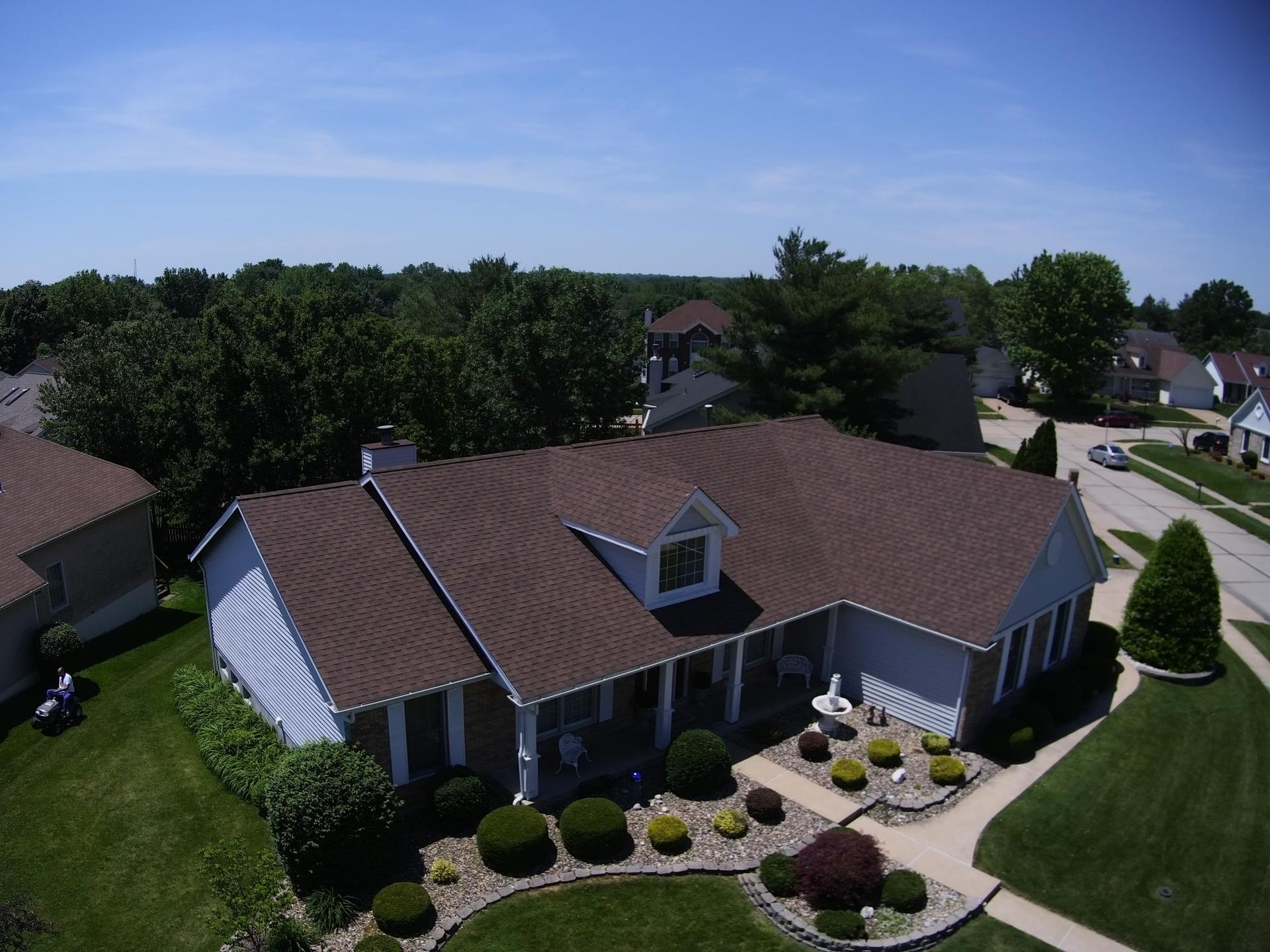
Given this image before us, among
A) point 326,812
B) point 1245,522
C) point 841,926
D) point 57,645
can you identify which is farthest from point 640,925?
point 1245,522

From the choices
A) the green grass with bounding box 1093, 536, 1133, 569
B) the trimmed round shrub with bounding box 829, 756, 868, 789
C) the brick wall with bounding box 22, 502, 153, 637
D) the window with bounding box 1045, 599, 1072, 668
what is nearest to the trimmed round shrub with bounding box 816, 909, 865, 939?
the trimmed round shrub with bounding box 829, 756, 868, 789

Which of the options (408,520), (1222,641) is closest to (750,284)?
(1222,641)

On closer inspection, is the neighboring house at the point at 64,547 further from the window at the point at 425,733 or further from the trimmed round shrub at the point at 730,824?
the trimmed round shrub at the point at 730,824

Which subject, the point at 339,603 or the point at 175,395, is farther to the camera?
the point at 175,395

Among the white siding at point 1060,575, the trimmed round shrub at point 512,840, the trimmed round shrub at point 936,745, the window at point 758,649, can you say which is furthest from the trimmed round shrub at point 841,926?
the window at point 758,649

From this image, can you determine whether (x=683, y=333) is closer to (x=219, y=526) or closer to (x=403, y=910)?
(x=219, y=526)

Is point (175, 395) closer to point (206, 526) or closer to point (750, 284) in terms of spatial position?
point (206, 526)


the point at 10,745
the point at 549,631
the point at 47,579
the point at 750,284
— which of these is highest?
the point at 750,284
